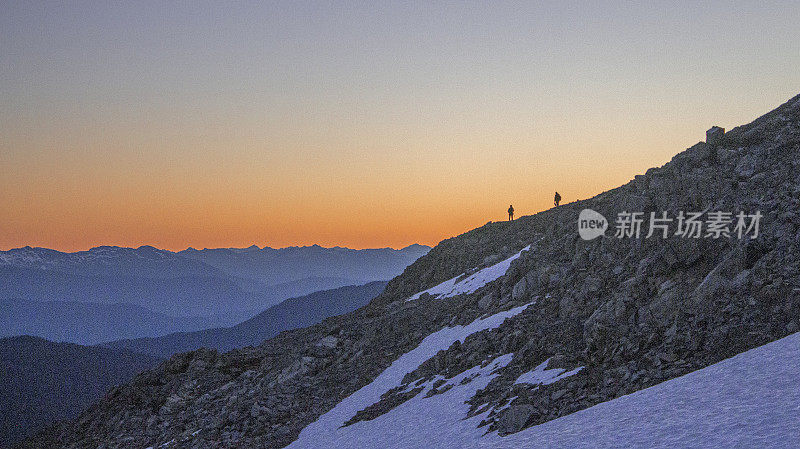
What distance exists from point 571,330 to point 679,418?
1095 cm

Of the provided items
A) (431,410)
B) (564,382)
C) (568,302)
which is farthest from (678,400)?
(568,302)

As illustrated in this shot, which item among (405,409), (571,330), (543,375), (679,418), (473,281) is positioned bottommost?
(405,409)

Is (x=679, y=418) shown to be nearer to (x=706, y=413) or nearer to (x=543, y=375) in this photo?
(x=706, y=413)

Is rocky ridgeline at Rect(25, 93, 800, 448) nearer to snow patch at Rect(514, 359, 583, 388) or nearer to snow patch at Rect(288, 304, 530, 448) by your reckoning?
snow patch at Rect(514, 359, 583, 388)

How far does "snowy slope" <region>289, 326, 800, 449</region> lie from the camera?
414 inches

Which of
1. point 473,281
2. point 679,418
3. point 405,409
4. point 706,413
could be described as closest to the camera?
point 706,413

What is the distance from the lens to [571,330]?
74.9 feet

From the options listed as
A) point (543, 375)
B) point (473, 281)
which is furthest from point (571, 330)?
point (473, 281)

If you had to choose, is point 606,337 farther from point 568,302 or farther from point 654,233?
point 654,233

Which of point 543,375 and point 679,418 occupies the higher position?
point 679,418

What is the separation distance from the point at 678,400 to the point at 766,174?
58.3 ft

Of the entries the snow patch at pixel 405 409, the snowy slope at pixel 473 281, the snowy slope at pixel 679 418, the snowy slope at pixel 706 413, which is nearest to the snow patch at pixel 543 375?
the snowy slope at pixel 679 418

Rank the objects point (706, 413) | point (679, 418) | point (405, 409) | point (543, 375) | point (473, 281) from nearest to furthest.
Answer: point (706, 413) < point (679, 418) < point (543, 375) < point (405, 409) < point (473, 281)

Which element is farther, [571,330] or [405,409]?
[405,409]
